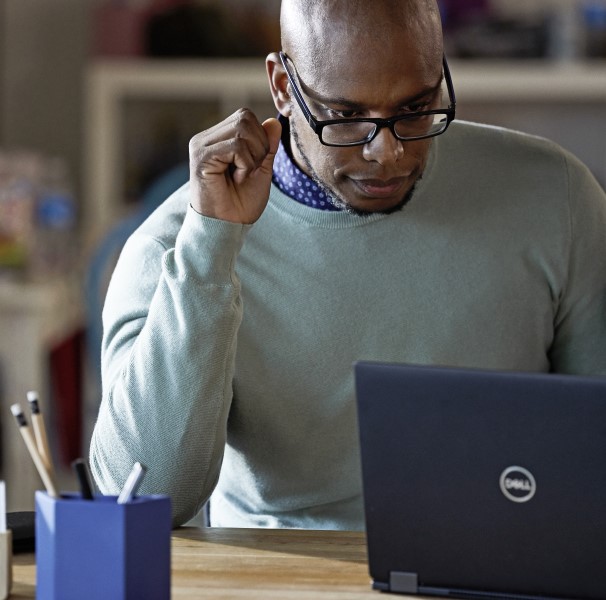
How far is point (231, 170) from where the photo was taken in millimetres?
1397

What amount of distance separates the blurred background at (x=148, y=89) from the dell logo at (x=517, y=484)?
8.56 feet

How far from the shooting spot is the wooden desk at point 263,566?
1.08 meters

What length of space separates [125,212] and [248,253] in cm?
265

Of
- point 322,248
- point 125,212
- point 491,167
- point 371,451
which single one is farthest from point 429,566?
point 125,212

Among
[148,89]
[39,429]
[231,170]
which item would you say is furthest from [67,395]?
[39,429]

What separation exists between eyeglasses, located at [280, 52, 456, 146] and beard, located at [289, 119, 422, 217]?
0.29 feet

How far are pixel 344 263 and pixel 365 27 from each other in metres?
0.30

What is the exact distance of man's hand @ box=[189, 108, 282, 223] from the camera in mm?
1345

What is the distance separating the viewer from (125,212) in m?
4.11

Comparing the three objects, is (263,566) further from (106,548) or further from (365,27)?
(365,27)

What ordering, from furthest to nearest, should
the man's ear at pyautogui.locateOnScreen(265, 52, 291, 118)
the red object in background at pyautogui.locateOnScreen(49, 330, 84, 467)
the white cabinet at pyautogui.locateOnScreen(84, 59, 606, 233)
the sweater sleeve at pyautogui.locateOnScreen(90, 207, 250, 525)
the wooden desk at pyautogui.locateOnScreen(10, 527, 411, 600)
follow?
1. the white cabinet at pyautogui.locateOnScreen(84, 59, 606, 233)
2. the red object in background at pyautogui.locateOnScreen(49, 330, 84, 467)
3. the man's ear at pyautogui.locateOnScreen(265, 52, 291, 118)
4. the sweater sleeve at pyautogui.locateOnScreen(90, 207, 250, 525)
5. the wooden desk at pyautogui.locateOnScreen(10, 527, 411, 600)

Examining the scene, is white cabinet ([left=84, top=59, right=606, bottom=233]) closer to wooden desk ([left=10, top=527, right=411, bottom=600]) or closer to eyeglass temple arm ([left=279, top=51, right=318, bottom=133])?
eyeglass temple arm ([left=279, top=51, right=318, bottom=133])

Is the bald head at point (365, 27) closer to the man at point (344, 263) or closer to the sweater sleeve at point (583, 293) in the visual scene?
the man at point (344, 263)

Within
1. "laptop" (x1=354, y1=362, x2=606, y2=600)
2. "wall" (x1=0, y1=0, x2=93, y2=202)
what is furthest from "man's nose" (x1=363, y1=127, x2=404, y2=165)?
"wall" (x1=0, y1=0, x2=93, y2=202)
